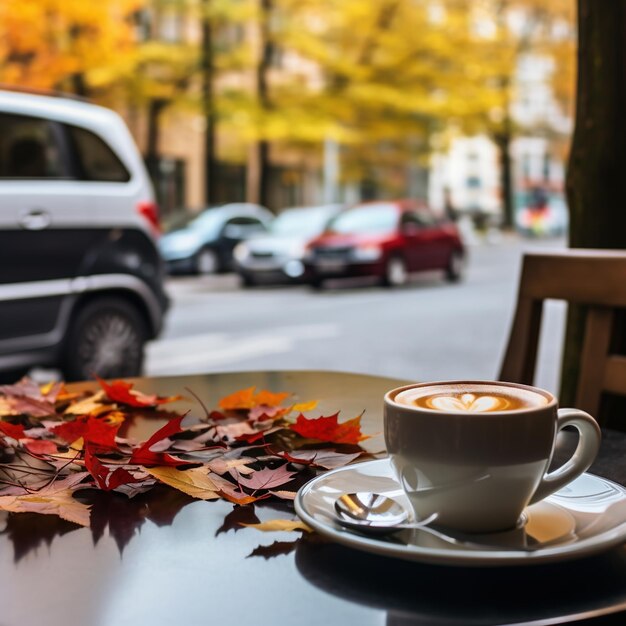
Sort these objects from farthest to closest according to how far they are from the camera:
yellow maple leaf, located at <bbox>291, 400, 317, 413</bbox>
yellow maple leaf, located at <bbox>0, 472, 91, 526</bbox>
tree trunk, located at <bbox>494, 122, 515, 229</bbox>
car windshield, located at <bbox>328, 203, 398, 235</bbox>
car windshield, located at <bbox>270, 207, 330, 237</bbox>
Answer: tree trunk, located at <bbox>494, 122, 515, 229</bbox>, car windshield, located at <bbox>270, 207, 330, 237</bbox>, car windshield, located at <bbox>328, 203, 398, 235</bbox>, yellow maple leaf, located at <bbox>291, 400, 317, 413</bbox>, yellow maple leaf, located at <bbox>0, 472, 91, 526</bbox>

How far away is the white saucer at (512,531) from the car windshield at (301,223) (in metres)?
16.4

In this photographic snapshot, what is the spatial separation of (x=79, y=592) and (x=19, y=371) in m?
6.23

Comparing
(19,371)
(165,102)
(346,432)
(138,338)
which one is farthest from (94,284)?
(165,102)

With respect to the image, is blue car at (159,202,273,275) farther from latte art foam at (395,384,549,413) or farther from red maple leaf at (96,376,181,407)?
latte art foam at (395,384,549,413)

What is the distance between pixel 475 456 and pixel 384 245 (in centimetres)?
1601

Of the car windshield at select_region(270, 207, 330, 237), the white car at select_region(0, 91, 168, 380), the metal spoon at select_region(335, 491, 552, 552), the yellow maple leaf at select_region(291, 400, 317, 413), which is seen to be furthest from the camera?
the car windshield at select_region(270, 207, 330, 237)

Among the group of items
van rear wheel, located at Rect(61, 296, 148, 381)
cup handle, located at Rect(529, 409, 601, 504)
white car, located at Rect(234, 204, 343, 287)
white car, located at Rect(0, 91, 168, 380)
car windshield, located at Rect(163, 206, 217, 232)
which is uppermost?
cup handle, located at Rect(529, 409, 601, 504)

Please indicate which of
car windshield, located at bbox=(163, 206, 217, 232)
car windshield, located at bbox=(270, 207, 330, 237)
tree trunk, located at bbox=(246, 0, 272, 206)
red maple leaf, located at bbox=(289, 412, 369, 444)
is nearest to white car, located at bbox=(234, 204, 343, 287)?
car windshield, located at bbox=(270, 207, 330, 237)

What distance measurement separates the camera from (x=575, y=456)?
3.86ft

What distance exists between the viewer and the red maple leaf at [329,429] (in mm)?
1520

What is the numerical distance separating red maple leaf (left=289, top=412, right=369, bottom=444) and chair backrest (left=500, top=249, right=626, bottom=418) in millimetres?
893

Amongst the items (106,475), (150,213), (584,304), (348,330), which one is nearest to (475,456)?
(106,475)

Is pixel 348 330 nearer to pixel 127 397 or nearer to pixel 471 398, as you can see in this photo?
pixel 127 397

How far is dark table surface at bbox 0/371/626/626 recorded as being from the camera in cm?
94
